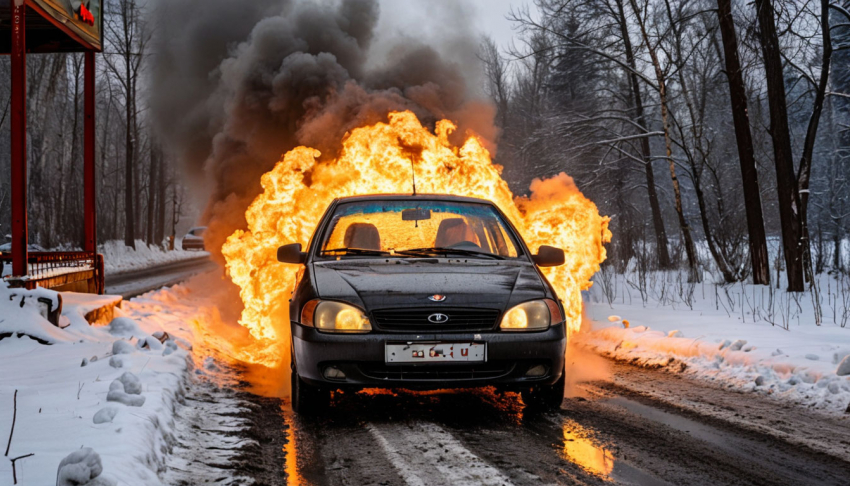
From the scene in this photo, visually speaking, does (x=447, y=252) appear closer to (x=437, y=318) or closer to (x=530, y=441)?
(x=437, y=318)

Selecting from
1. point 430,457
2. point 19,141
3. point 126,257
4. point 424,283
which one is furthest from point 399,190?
point 126,257

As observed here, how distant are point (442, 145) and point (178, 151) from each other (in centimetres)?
1142

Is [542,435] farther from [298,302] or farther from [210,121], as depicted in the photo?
[210,121]

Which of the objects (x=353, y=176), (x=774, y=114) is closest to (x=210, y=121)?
(x=353, y=176)

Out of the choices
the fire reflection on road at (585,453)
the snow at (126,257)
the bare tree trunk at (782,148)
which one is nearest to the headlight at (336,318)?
the fire reflection on road at (585,453)

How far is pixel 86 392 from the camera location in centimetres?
464

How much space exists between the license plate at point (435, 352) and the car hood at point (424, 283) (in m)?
0.25

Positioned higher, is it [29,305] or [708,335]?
[29,305]

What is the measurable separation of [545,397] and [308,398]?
5.31ft

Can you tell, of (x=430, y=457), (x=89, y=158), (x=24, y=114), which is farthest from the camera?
(x=89, y=158)

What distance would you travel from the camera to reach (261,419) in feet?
15.5

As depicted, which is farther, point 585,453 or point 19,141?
point 19,141

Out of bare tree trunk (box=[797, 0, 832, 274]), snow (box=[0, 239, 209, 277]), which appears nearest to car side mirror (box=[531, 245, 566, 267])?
bare tree trunk (box=[797, 0, 832, 274])

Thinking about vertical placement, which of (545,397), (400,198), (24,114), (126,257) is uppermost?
(24,114)
